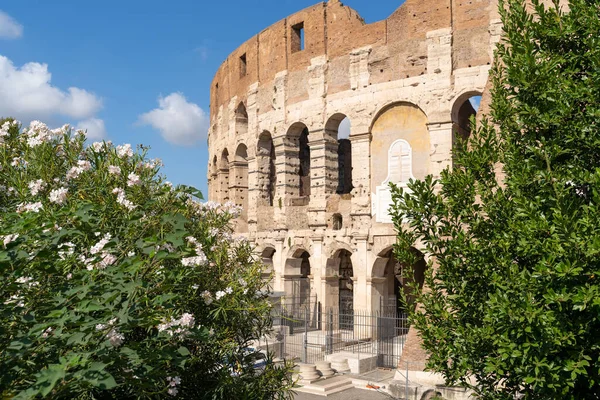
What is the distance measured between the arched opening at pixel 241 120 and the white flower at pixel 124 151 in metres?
16.7

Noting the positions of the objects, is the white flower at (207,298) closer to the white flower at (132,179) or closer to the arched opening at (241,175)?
the white flower at (132,179)

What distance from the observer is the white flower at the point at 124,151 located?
5270mm

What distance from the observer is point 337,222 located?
1747 centimetres

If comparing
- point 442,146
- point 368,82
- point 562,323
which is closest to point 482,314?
point 562,323

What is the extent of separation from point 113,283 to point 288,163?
617 inches

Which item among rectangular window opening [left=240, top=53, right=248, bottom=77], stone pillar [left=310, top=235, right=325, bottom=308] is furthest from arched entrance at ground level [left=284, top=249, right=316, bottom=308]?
rectangular window opening [left=240, top=53, right=248, bottom=77]

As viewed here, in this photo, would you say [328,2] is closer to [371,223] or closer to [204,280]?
[371,223]

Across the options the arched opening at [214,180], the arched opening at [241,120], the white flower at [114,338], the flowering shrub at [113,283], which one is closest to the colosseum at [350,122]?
the arched opening at [241,120]

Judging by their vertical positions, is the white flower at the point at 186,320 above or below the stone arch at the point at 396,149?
below

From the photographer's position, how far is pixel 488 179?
17.0 ft

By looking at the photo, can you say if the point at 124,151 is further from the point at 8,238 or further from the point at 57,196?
the point at 8,238

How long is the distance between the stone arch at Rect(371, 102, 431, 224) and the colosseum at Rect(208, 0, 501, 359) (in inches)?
1.2

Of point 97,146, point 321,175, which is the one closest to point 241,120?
point 321,175

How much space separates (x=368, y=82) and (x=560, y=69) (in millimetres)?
12010
